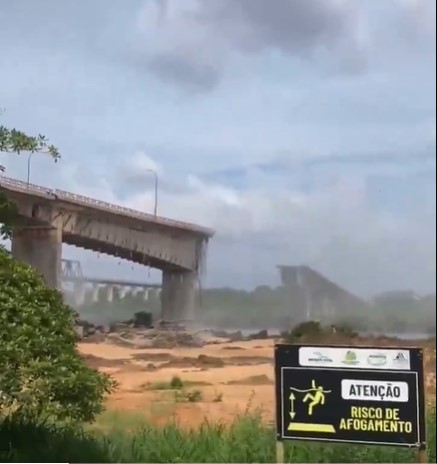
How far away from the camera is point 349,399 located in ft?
14.3

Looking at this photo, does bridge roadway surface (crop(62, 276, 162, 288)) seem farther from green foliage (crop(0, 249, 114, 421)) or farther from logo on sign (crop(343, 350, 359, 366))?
logo on sign (crop(343, 350, 359, 366))

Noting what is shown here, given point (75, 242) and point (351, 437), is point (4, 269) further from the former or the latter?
point (351, 437)

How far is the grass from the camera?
4.36 metres

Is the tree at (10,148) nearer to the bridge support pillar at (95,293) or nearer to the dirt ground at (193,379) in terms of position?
the bridge support pillar at (95,293)

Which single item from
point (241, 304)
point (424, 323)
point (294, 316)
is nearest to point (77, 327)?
point (241, 304)

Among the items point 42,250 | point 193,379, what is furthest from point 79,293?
point 193,379

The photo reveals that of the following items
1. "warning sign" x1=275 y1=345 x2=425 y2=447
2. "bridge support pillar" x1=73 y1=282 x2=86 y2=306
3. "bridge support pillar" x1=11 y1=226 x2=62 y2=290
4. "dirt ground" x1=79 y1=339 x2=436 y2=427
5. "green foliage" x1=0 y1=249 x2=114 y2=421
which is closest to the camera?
"green foliage" x1=0 y1=249 x2=114 y2=421

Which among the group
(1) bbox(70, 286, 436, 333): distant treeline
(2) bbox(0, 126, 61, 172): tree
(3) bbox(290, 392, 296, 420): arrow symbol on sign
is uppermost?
(2) bbox(0, 126, 61, 172): tree

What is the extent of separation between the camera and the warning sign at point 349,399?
4.30 metres

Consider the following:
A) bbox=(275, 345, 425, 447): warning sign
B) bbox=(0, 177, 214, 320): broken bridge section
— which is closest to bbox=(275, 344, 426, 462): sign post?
bbox=(275, 345, 425, 447): warning sign

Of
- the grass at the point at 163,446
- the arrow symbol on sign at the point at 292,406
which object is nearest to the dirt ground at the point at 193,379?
the grass at the point at 163,446

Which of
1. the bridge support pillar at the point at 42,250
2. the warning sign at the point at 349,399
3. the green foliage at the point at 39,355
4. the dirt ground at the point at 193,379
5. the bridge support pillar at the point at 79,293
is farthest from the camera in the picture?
the dirt ground at the point at 193,379

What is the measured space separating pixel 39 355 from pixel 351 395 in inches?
67.6

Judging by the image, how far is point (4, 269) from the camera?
4.19m
